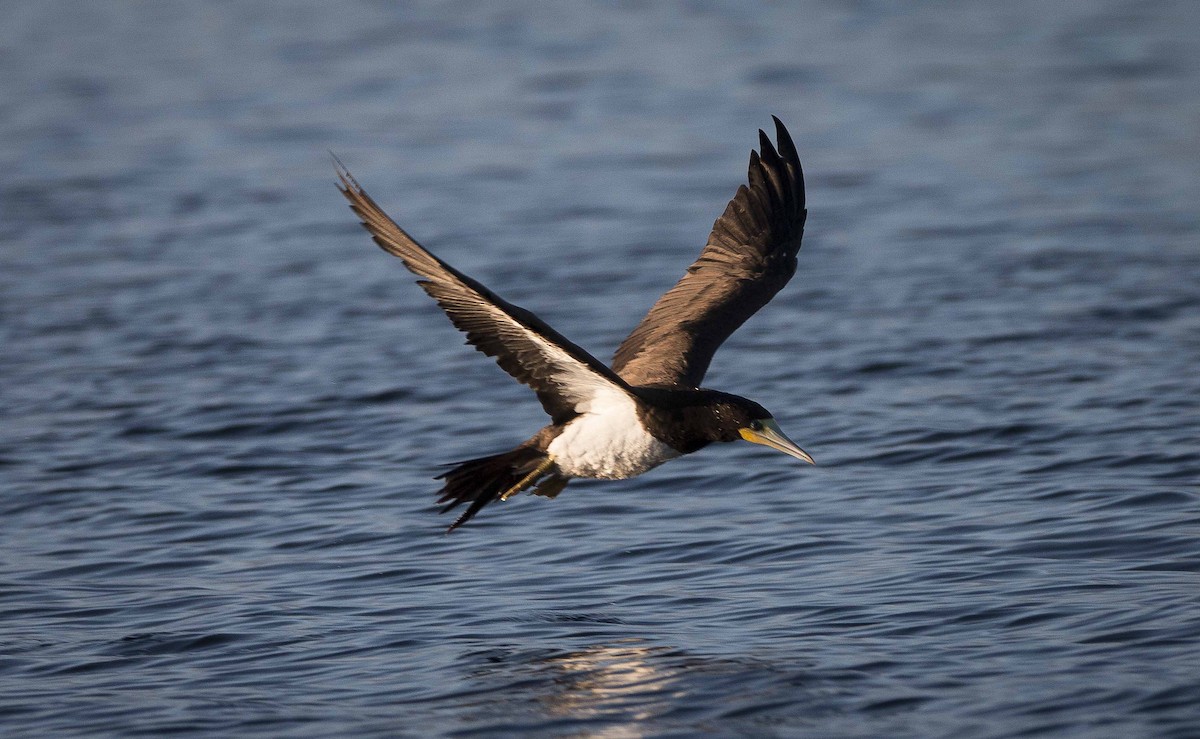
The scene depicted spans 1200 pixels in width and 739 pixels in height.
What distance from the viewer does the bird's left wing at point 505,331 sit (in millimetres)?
5848

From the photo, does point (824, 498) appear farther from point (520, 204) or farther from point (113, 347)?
point (520, 204)

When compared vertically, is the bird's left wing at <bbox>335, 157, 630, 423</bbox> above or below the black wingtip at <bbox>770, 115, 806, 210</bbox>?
below

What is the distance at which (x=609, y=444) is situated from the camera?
6773 mm

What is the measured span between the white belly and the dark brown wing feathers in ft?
2.16

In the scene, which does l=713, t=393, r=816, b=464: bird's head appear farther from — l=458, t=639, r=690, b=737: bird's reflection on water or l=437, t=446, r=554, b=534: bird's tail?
l=458, t=639, r=690, b=737: bird's reflection on water

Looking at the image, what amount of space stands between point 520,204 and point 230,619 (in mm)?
9122

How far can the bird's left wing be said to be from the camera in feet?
19.2

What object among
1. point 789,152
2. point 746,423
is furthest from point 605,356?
point 746,423

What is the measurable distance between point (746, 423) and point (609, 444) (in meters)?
0.58

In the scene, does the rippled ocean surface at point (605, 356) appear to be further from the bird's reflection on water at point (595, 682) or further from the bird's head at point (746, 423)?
the bird's head at point (746, 423)

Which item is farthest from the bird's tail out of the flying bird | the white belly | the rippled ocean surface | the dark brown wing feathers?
the dark brown wing feathers

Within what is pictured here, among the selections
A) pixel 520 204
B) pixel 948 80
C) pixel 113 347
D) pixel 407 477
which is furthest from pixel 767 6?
pixel 407 477

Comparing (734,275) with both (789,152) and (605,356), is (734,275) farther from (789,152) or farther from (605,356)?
(605,356)

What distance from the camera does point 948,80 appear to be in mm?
19453
